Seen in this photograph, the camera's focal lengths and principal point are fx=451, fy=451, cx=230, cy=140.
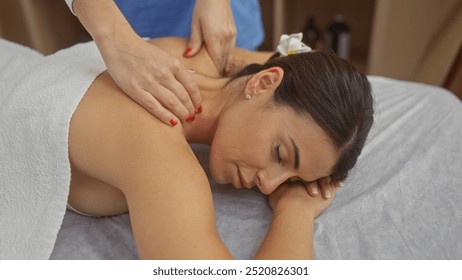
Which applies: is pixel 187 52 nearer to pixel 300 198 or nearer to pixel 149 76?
pixel 149 76

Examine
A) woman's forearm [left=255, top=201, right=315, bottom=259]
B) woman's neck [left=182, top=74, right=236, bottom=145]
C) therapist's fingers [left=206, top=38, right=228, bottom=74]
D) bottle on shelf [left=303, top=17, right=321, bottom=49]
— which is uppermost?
therapist's fingers [left=206, top=38, right=228, bottom=74]

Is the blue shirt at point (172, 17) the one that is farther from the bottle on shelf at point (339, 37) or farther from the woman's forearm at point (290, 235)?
the bottle on shelf at point (339, 37)

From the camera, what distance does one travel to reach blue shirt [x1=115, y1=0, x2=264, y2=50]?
162 cm

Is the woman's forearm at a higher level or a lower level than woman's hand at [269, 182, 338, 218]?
higher

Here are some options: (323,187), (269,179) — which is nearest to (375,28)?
(323,187)

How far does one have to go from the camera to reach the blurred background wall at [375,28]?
2.33 metres

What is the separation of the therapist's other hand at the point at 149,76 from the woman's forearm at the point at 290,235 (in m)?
0.31

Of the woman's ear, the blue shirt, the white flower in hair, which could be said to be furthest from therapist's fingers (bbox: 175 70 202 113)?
the blue shirt

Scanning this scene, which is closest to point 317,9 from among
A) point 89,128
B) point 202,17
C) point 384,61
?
point 384,61

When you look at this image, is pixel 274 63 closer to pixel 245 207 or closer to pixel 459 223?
pixel 245 207

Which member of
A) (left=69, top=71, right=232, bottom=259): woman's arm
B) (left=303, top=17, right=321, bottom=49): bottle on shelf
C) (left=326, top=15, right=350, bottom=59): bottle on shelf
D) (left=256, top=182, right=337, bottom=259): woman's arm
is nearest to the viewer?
(left=69, top=71, right=232, bottom=259): woman's arm

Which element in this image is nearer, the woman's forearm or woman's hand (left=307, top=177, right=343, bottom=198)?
the woman's forearm

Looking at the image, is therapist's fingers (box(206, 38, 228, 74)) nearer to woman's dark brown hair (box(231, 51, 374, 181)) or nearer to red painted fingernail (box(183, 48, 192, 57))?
red painted fingernail (box(183, 48, 192, 57))

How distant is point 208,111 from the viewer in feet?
3.57
